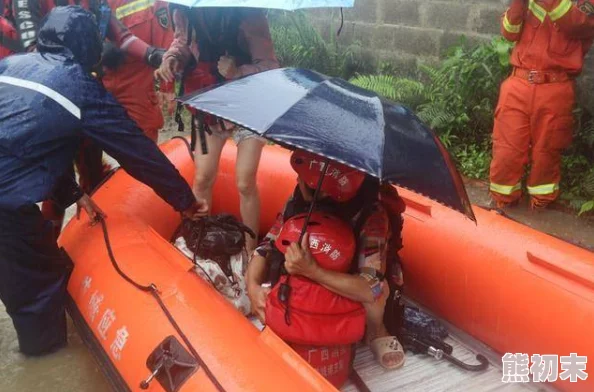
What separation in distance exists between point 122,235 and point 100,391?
617mm

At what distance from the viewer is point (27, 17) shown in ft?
9.33

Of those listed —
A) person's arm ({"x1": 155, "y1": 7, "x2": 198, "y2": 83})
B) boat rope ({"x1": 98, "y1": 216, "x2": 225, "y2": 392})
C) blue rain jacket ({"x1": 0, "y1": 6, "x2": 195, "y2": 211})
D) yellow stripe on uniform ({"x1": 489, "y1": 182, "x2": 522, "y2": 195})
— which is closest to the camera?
boat rope ({"x1": 98, "y1": 216, "x2": 225, "y2": 392})

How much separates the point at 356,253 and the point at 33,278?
1232 millimetres

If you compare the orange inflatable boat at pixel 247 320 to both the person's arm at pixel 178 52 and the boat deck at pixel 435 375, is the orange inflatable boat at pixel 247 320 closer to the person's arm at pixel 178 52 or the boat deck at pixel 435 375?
the boat deck at pixel 435 375

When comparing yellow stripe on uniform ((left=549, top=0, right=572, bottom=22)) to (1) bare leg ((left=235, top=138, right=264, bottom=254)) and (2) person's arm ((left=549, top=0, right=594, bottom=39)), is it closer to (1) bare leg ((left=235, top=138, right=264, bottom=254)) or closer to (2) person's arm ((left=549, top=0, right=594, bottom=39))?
(2) person's arm ((left=549, top=0, right=594, bottom=39))

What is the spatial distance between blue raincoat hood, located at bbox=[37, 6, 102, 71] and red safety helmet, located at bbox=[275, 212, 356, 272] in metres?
1.07

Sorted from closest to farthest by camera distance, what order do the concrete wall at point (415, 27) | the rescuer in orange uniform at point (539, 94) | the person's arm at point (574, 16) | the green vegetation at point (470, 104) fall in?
1. the person's arm at point (574, 16)
2. the rescuer in orange uniform at point (539, 94)
3. the green vegetation at point (470, 104)
4. the concrete wall at point (415, 27)

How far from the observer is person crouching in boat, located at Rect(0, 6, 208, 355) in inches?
81.7

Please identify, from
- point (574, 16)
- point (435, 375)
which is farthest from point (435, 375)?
point (574, 16)

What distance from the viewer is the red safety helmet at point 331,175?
188cm

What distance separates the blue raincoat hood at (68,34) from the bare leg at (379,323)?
141 centimetres

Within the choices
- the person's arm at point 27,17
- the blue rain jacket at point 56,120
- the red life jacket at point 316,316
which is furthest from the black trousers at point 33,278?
the person's arm at point 27,17

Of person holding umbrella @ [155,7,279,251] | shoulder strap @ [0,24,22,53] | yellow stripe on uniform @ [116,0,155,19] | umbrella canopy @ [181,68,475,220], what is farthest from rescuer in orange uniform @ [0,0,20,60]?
umbrella canopy @ [181,68,475,220]

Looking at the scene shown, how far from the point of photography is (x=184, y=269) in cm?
214
